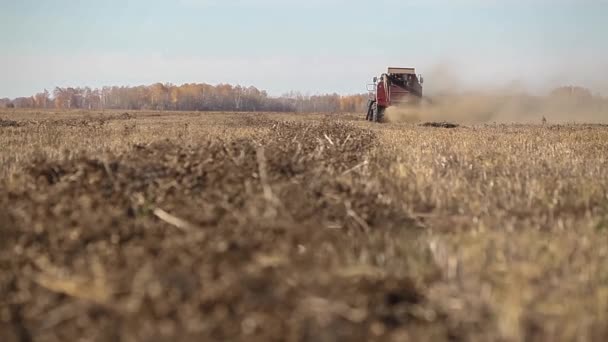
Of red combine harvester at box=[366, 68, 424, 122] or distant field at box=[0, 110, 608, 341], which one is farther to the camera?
A: red combine harvester at box=[366, 68, 424, 122]

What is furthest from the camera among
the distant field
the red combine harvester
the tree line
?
the tree line

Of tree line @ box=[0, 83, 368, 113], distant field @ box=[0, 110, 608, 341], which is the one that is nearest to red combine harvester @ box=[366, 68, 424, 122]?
distant field @ box=[0, 110, 608, 341]

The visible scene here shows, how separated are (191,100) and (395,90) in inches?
4314

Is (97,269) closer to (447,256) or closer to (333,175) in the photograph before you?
(447,256)

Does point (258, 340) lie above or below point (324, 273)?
below

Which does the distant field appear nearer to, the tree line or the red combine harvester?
the red combine harvester

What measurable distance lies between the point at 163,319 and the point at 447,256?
160 cm

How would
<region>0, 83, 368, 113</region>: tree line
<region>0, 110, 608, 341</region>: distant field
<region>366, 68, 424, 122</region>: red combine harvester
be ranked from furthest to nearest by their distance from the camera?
<region>0, 83, 368, 113</region>: tree line < <region>366, 68, 424, 122</region>: red combine harvester < <region>0, 110, 608, 341</region>: distant field

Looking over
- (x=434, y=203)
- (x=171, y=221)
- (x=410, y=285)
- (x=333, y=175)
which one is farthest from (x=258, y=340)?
(x=333, y=175)

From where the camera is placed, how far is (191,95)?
139 m

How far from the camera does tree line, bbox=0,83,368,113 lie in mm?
131500

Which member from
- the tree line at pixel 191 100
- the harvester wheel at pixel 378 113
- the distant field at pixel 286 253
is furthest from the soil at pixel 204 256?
the tree line at pixel 191 100

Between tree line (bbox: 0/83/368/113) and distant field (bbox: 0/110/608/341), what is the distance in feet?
395

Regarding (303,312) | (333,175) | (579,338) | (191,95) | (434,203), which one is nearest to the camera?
(579,338)
